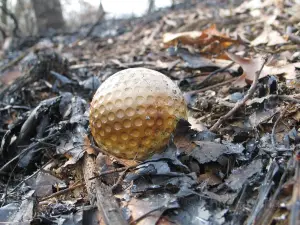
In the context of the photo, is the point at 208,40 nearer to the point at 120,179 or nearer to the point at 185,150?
the point at 185,150

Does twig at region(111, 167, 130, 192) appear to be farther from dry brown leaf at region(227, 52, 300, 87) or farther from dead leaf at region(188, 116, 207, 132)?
dry brown leaf at region(227, 52, 300, 87)

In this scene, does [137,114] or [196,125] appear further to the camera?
[196,125]

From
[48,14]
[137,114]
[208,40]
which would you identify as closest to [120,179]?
[137,114]

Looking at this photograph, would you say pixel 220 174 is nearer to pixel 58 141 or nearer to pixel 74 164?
pixel 74 164

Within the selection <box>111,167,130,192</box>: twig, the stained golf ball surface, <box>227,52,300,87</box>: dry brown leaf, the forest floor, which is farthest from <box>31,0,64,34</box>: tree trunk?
<box>111,167,130,192</box>: twig

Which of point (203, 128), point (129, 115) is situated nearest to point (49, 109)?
point (129, 115)

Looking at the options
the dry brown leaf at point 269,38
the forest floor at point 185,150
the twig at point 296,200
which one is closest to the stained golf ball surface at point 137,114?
the forest floor at point 185,150

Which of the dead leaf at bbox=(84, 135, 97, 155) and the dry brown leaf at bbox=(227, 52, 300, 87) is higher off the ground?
the dry brown leaf at bbox=(227, 52, 300, 87)
